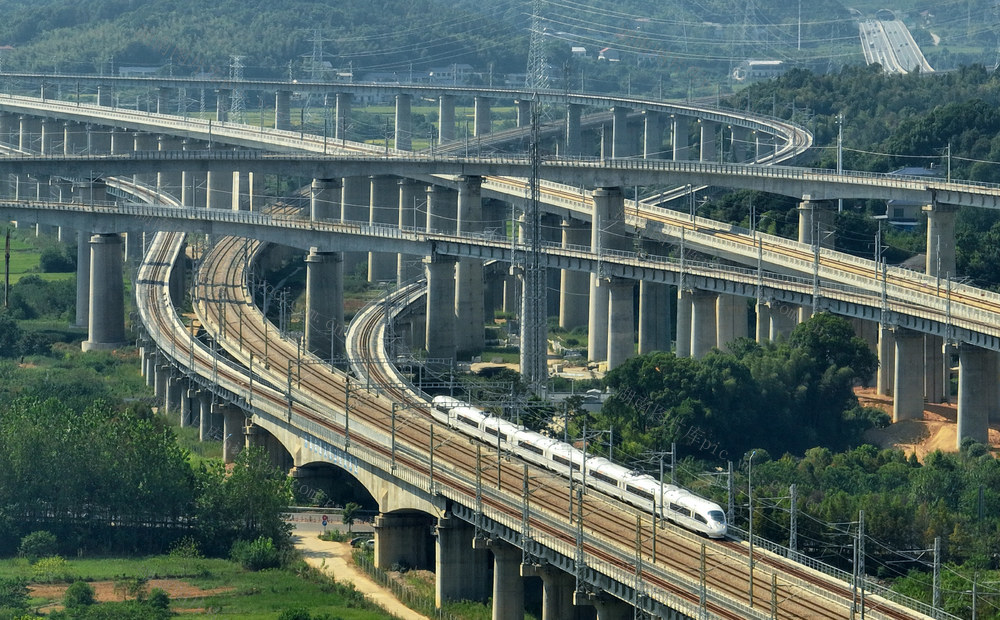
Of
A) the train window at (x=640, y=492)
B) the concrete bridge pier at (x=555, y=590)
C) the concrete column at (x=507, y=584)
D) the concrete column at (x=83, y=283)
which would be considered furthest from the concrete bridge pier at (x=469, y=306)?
the concrete bridge pier at (x=555, y=590)

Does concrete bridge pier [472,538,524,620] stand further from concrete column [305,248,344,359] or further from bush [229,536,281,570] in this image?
concrete column [305,248,344,359]

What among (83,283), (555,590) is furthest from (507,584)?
(83,283)

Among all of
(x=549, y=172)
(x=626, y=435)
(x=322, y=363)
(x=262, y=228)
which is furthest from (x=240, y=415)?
(x=549, y=172)

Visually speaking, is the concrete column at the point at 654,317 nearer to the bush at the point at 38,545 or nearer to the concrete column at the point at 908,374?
the concrete column at the point at 908,374

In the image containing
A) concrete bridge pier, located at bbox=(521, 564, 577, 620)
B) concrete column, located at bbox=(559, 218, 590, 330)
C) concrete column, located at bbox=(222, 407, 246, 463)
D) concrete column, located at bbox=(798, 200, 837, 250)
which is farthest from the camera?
concrete column, located at bbox=(559, 218, 590, 330)

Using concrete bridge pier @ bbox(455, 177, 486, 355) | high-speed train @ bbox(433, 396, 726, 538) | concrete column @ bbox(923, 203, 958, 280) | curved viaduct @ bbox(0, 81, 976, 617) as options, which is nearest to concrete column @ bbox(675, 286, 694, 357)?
curved viaduct @ bbox(0, 81, 976, 617)
